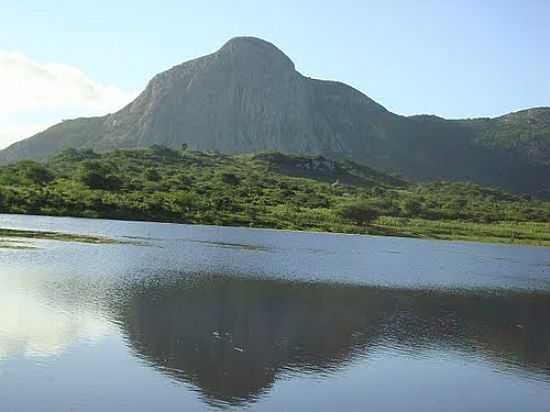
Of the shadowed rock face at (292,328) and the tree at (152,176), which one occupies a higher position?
the tree at (152,176)

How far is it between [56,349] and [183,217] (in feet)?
371

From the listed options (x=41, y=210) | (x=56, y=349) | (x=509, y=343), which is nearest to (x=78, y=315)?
(x=56, y=349)

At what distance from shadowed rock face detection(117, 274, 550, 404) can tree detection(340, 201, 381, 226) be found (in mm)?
101494

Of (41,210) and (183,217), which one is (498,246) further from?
(41,210)

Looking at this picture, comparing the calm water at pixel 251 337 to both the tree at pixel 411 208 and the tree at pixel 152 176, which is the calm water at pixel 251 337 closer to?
the tree at pixel 152 176

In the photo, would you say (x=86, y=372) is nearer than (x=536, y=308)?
Yes

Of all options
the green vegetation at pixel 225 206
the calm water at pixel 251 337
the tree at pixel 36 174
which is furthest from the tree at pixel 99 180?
the calm water at pixel 251 337

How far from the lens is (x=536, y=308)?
56375 millimetres

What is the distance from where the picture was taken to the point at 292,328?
37906 mm

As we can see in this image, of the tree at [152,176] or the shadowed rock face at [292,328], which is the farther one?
the tree at [152,176]

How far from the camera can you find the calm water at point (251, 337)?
81.9ft

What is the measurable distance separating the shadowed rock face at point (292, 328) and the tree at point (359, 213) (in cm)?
10149

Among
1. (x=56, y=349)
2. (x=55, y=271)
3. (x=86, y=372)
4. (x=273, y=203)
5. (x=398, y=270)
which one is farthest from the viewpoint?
(x=273, y=203)

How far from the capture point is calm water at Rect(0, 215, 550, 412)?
24953mm
